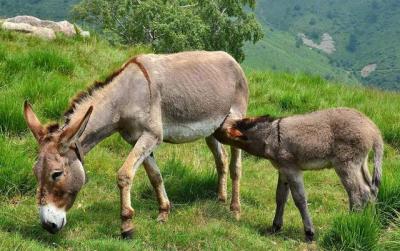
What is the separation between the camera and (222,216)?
7.34 metres

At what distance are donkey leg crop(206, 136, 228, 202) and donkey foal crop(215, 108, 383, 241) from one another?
94 cm

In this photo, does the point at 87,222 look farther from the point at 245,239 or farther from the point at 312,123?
the point at 312,123

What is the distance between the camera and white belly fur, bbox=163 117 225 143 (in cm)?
703

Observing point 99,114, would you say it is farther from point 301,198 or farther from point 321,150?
point 321,150

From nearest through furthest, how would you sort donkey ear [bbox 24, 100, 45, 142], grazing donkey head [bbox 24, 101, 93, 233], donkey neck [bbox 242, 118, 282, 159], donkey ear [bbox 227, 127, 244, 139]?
grazing donkey head [bbox 24, 101, 93, 233] < donkey ear [bbox 24, 100, 45, 142] < donkey neck [bbox 242, 118, 282, 159] < donkey ear [bbox 227, 127, 244, 139]

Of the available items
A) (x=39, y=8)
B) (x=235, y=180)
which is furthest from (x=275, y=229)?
(x=39, y=8)

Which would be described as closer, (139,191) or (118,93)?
(118,93)

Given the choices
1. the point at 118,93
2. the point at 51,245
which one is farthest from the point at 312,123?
the point at 51,245

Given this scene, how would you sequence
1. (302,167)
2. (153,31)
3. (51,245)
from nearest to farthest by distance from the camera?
(51,245)
(302,167)
(153,31)

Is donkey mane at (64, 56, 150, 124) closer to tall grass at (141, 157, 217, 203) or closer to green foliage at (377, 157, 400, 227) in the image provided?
tall grass at (141, 157, 217, 203)

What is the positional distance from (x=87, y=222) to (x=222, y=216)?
180 centimetres

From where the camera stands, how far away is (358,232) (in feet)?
20.3

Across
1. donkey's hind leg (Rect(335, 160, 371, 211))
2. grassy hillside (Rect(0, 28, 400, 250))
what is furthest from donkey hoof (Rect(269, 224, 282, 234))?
donkey's hind leg (Rect(335, 160, 371, 211))

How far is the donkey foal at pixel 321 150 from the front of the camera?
6.75 metres
